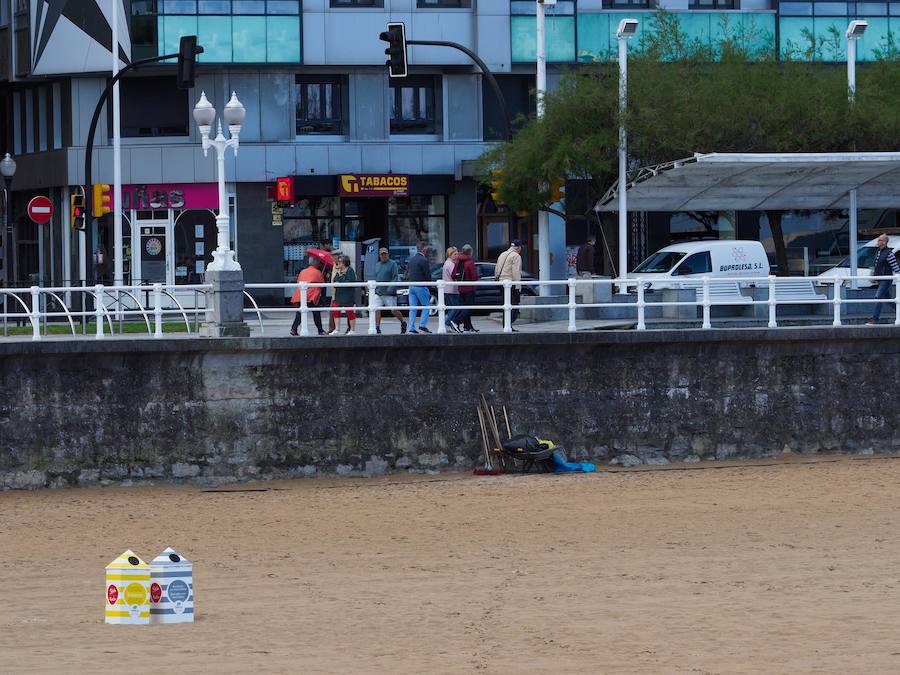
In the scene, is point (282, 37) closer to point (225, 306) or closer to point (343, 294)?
point (343, 294)

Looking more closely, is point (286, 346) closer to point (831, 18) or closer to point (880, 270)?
point (880, 270)

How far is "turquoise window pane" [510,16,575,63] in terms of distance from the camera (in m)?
42.3

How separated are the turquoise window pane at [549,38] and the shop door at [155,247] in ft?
31.5

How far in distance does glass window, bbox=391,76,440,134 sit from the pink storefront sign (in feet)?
15.8

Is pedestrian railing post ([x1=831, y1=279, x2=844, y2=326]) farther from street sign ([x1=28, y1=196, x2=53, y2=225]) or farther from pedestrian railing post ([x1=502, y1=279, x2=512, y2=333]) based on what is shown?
street sign ([x1=28, y1=196, x2=53, y2=225])

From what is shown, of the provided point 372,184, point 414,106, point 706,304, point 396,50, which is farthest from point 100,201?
point 706,304

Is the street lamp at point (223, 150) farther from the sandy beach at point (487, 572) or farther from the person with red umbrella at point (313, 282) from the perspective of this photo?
the sandy beach at point (487, 572)

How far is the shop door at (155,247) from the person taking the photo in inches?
1662

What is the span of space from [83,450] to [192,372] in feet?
5.59

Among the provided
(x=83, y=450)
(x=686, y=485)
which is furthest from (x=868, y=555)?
(x=83, y=450)

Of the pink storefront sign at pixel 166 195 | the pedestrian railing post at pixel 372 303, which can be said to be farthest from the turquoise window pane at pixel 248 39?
the pedestrian railing post at pixel 372 303

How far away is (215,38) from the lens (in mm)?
40844

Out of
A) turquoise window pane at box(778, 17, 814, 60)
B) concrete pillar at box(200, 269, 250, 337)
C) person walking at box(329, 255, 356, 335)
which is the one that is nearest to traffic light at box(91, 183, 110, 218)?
person walking at box(329, 255, 356, 335)

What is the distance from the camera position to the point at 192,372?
73.4ft
